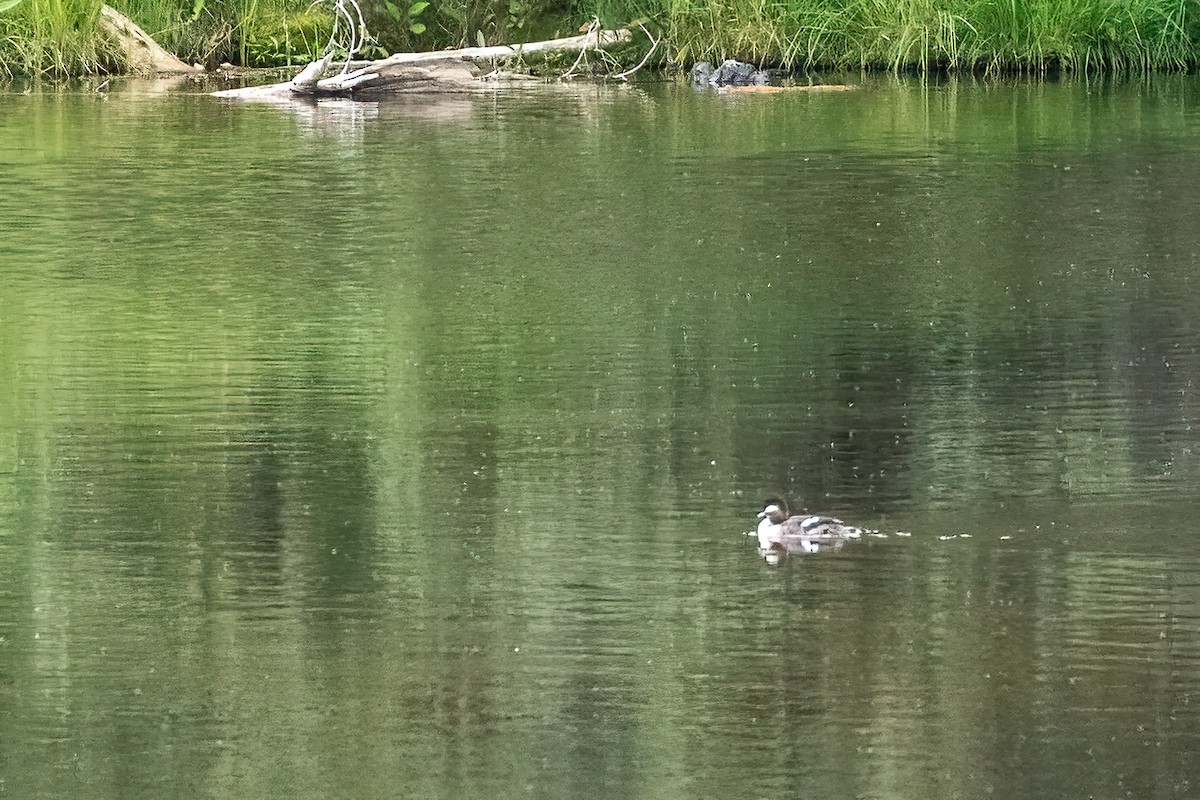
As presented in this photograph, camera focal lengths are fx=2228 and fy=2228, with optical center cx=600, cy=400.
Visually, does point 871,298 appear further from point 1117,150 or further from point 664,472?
point 1117,150

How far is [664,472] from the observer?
617cm

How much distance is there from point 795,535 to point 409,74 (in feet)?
47.2

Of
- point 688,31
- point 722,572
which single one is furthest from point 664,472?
point 688,31

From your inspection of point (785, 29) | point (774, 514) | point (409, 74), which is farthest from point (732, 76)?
point (774, 514)

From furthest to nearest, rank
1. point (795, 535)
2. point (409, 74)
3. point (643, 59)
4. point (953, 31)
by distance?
point (643, 59)
point (953, 31)
point (409, 74)
point (795, 535)

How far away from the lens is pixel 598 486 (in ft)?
19.7

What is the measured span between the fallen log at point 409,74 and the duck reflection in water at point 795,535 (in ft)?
43.8

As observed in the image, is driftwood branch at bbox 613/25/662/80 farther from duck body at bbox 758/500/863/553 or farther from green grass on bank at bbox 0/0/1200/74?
duck body at bbox 758/500/863/553

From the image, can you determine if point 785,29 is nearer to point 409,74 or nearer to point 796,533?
point 409,74

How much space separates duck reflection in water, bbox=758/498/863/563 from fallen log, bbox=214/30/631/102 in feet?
43.8

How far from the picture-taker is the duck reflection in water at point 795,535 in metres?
5.29

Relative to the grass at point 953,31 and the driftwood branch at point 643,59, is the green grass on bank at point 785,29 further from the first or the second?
the driftwood branch at point 643,59

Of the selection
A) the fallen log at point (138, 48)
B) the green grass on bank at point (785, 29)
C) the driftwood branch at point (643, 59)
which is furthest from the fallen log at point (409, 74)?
the fallen log at point (138, 48)

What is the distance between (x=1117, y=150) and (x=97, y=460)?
8.72 metres
